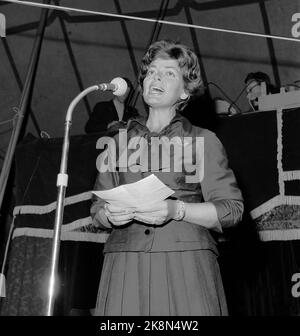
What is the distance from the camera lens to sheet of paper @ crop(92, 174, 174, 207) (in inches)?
52.1

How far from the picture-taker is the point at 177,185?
1.54 m

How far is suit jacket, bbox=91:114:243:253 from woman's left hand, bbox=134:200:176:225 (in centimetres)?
6

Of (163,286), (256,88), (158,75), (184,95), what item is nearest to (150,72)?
(158,75)

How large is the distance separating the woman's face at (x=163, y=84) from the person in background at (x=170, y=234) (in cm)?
11

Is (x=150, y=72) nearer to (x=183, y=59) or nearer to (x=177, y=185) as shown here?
(x=183, y=59)

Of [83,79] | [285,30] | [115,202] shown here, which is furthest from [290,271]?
[83,79]

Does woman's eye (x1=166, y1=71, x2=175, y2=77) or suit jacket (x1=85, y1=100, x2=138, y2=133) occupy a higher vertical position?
suit jacket (x1=85, y1=100, x2=138, y2=133)

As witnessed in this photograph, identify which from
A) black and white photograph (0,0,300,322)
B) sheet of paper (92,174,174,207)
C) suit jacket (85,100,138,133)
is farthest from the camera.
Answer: suit jacket (85,100,138,133)

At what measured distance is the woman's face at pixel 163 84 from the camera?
168 centimetres

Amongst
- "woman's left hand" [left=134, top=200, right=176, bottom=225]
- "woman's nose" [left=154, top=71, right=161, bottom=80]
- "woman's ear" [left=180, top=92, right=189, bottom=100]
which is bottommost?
"woman's left hand" [left=134, top=200, right=176, bottom=225]

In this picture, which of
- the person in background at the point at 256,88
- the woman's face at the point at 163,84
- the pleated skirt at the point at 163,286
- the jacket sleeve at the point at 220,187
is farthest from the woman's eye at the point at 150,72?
the person in background at the point at 256,88

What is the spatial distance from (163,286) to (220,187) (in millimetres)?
345

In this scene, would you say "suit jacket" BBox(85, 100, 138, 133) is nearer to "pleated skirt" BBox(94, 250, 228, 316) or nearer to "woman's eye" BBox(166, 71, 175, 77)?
"woman's eye" BBox(166, 71, 175, 77)

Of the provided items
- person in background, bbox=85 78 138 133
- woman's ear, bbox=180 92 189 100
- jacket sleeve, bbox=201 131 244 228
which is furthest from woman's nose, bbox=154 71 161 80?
person in background, bbox=85 78 138 133
